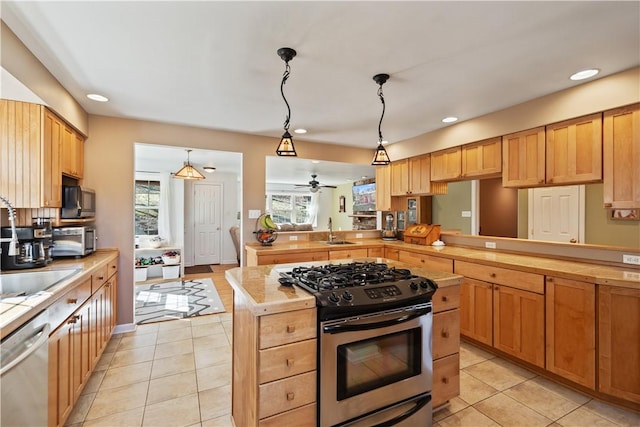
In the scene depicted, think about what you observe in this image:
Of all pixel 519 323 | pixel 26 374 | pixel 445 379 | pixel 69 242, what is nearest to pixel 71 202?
pixel 69 242

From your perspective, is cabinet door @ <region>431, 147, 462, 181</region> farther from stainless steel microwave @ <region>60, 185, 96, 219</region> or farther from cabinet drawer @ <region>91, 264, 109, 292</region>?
stainless steel microwave @ <region>60, 185, 96, 219</region>

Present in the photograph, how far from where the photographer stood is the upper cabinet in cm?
404

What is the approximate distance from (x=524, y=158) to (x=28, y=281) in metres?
4.39

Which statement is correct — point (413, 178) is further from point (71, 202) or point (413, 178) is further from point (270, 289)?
point (71, 202)

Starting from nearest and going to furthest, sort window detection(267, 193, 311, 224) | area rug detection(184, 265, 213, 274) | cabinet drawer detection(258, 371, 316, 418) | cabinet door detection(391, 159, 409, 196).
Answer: cabinet drawer detection(258, 371, 316, 418) < cabinet door detection(391, 159, 409, 196) < area rug detection(184, 265, 213, 274) < window detection(267, 193, 311, 224)

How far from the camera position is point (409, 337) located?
1.73 m

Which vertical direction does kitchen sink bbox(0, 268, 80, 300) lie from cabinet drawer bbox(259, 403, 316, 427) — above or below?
above

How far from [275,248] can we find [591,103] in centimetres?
338

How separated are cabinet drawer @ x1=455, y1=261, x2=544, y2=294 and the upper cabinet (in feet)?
4.32

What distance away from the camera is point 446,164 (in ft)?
12.3

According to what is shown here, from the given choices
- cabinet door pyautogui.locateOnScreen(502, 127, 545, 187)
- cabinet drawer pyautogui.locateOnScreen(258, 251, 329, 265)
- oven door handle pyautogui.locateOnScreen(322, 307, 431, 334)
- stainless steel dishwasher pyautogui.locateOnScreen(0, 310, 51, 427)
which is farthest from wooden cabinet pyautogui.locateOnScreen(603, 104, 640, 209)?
stainless steel dishwasher pyautogui.locateOnScreen(0, 310, 51, 427)

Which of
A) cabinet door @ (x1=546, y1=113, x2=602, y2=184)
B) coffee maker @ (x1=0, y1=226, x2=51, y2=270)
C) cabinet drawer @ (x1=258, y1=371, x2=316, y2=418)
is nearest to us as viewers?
cabinet drawer @ (x1=258, y1=371, x2=316, y2=418)

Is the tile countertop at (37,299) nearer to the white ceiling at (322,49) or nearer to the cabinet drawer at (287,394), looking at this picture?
the cabinet drawer at (287,394)

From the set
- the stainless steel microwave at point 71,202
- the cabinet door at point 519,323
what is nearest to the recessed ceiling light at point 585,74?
the cabinet door at point 519,323
